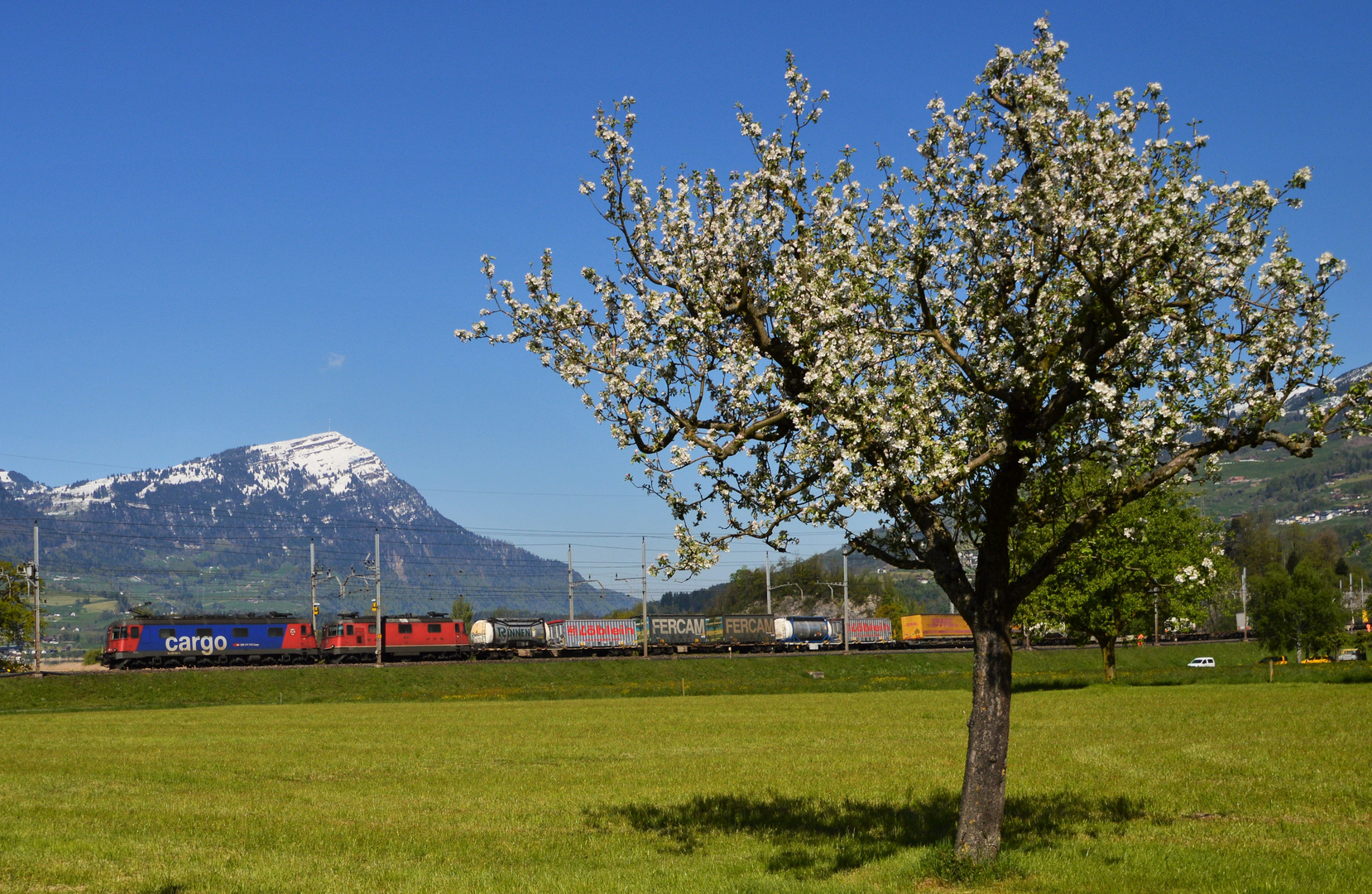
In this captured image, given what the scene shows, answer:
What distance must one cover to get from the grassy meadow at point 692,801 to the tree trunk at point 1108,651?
1652 cm

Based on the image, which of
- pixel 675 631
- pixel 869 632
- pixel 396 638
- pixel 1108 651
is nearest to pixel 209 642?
pixel 396 638

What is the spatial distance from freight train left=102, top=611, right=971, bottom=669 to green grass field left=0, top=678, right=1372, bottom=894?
53.1 metres

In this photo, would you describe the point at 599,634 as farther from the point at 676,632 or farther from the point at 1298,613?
the point at 1298,613

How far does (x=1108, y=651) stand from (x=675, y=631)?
57326 millimetres

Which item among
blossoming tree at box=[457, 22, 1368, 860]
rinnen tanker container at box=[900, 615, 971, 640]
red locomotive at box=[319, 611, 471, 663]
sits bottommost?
rinnen tanker container at box=[900, 615, 971, 640]

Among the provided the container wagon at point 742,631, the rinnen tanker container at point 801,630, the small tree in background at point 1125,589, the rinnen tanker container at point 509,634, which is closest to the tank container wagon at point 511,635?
the rinnen tanker container at point 509,634

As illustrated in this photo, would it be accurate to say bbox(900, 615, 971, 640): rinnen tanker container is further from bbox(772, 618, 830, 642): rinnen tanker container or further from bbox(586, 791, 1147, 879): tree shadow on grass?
bbox(586, 791, 1147, 879): tree shadow on grass

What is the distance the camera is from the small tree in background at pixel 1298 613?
117 metres

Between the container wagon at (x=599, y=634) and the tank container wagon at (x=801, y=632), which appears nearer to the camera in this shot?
the container wagon at (x=599, y=634)

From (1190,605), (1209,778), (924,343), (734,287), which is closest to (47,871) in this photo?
(734,287)

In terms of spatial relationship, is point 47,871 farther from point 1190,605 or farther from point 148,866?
point 1190,605

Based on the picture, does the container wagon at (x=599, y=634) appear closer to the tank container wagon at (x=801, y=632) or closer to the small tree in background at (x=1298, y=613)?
the tank container wagon at (x=801, y=632)

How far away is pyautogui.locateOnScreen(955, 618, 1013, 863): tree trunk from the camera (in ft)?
46.0

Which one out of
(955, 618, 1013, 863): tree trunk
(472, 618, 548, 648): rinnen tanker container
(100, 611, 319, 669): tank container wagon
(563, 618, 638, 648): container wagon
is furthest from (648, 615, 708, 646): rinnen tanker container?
(955, 618, 1013, 863): tree trunk
